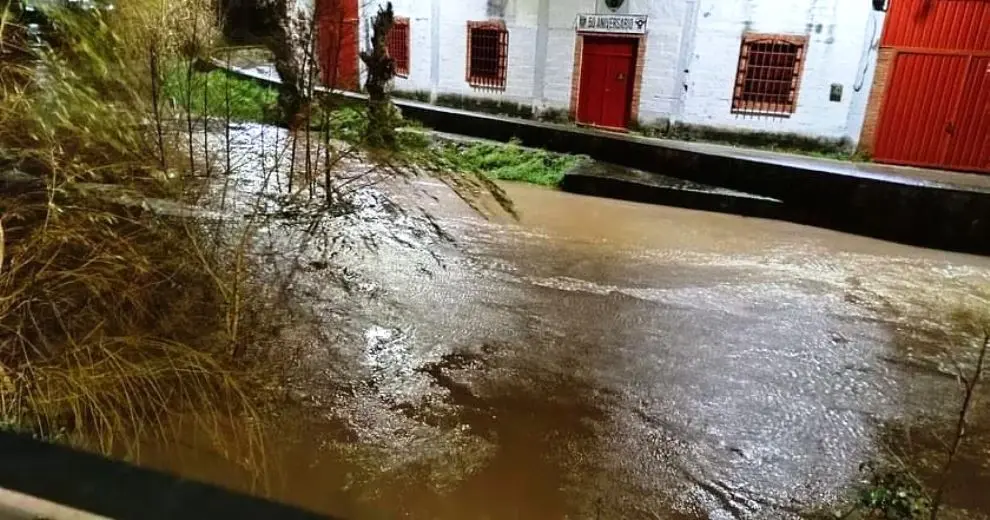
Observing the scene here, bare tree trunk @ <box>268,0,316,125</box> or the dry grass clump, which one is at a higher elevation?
bare tree trunk @ <box>268,0,316,125</box>

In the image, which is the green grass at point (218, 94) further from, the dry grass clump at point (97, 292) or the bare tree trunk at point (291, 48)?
the dry grass clump at point (97, 292)

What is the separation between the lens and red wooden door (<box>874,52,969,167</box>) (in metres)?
10.2

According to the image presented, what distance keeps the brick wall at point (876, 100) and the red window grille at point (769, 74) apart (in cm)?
111

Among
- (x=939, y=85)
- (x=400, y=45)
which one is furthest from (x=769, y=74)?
(x=400, y=45)

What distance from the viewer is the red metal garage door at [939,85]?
1003 cm

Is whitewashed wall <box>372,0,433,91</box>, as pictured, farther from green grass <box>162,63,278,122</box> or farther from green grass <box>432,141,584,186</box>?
green grass <box>432,141,584,186</box>

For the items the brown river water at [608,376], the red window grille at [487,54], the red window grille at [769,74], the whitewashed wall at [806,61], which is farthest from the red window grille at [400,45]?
the brown river water at [608,376]

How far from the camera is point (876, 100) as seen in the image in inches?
420

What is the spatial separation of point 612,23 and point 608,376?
9233mm

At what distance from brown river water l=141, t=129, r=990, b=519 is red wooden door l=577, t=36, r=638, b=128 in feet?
18.2

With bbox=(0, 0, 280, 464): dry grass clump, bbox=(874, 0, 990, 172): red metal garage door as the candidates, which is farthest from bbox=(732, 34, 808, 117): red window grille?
bbox=(0, 0, 280, 464): dry grass clump

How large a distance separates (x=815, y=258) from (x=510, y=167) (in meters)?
4.80

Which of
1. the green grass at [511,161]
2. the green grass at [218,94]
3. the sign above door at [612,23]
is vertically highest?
the sign above door at [612,23]

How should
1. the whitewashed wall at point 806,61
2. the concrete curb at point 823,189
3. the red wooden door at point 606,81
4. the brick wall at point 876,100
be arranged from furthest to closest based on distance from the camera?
1. the red wooden door at point 606,81
2. the whitewashed wall at point 806,61
3. the brick wall at point 876,100
4. the concrete curb at point 823,189
